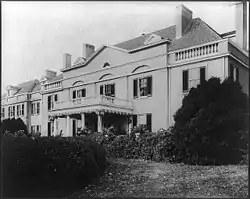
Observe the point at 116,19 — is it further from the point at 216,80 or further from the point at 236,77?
the point at 236,77

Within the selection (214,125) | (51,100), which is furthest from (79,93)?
(214,125)

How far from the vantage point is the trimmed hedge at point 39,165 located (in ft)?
15.0

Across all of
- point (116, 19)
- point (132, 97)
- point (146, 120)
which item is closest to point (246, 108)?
point (116, 19)

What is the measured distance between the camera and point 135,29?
223 inches

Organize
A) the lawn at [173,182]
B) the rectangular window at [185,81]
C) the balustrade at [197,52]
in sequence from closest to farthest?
the lawn at [173,182] → the balustrade at [197,52] → the rectangular window at [185,81]

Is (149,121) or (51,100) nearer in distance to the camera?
(149,121)

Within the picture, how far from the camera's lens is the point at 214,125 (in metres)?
5.53

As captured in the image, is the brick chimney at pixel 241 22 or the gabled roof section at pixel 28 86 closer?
the brick chimney at pixel 241 22

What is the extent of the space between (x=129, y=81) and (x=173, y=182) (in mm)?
4703

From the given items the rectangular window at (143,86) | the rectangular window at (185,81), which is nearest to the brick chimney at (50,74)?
the rectangular window at (143,86)

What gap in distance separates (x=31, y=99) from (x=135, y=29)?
4427mm

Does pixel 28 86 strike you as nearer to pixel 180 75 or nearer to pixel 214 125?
pixel 180 75

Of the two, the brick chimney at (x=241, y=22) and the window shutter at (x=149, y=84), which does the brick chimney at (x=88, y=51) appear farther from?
the brick chimney at (x=241, y=22)

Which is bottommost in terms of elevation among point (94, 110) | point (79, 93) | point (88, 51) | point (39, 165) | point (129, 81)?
point (39, 165)
